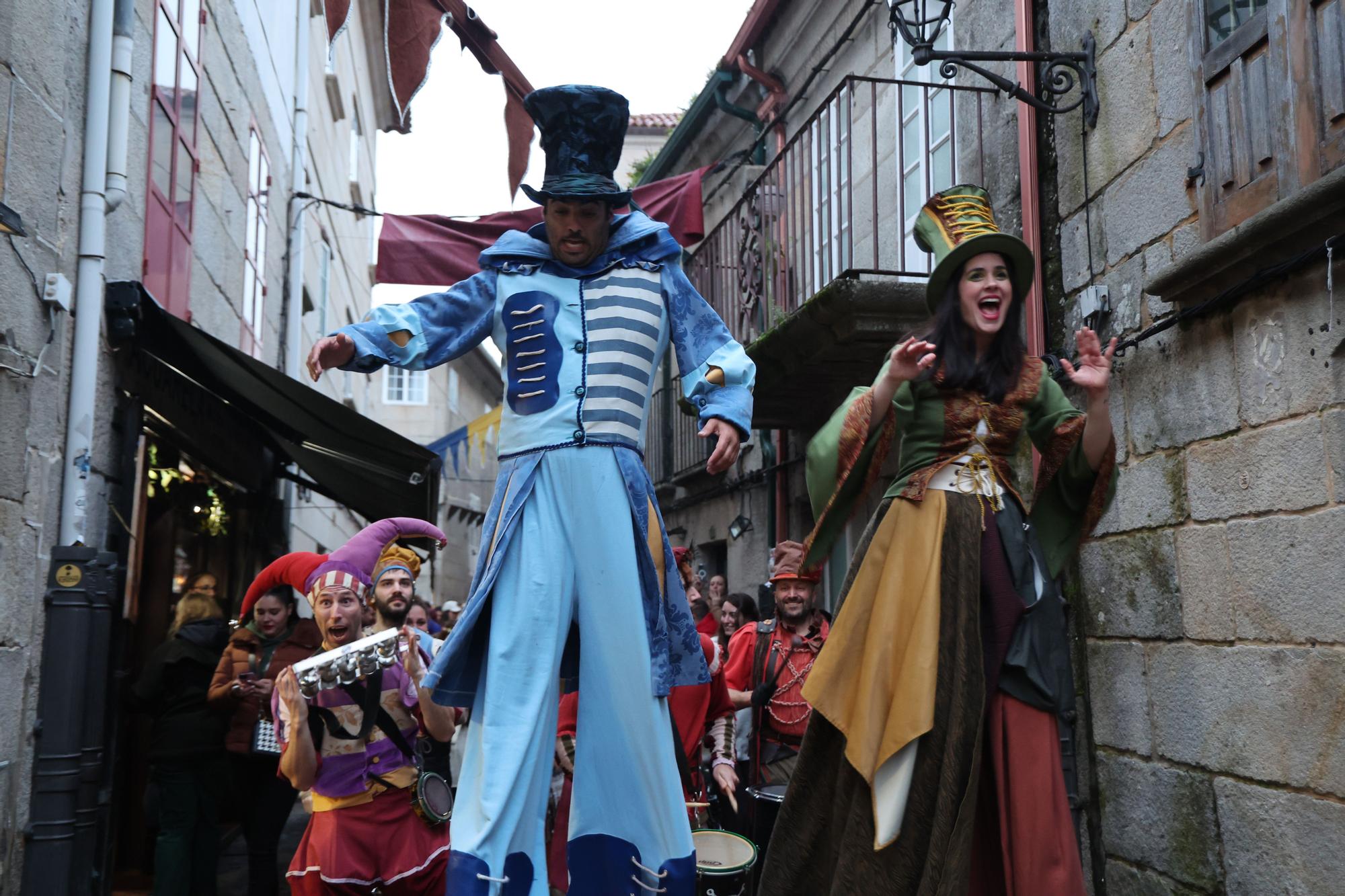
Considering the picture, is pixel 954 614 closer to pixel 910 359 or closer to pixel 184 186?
pixel 910 359

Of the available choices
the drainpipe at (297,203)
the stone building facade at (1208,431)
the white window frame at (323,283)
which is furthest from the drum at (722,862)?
the white window frame at (323,283)

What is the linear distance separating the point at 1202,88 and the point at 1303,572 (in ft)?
5.47

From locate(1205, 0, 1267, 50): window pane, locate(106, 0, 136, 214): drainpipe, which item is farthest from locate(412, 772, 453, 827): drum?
locate(1205, 0, 1267, 50): window pane

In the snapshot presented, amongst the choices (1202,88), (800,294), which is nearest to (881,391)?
(1202,88)

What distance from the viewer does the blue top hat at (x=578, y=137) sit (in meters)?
3.17

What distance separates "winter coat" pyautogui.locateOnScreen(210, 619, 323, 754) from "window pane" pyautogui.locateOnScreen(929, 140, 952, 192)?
15.4ft

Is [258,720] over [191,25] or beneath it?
beneath

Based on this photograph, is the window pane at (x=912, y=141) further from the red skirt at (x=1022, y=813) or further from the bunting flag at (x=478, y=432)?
the bunting flag at (x=478, y=432)

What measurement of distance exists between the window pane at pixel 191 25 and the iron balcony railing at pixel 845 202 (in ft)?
12.3

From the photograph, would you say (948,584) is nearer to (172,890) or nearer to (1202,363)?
(1202,363)

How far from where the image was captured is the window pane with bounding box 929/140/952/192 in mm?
8195

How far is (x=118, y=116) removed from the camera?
582 cm

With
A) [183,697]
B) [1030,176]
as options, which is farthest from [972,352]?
[183,697]

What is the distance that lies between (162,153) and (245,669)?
307 cm
